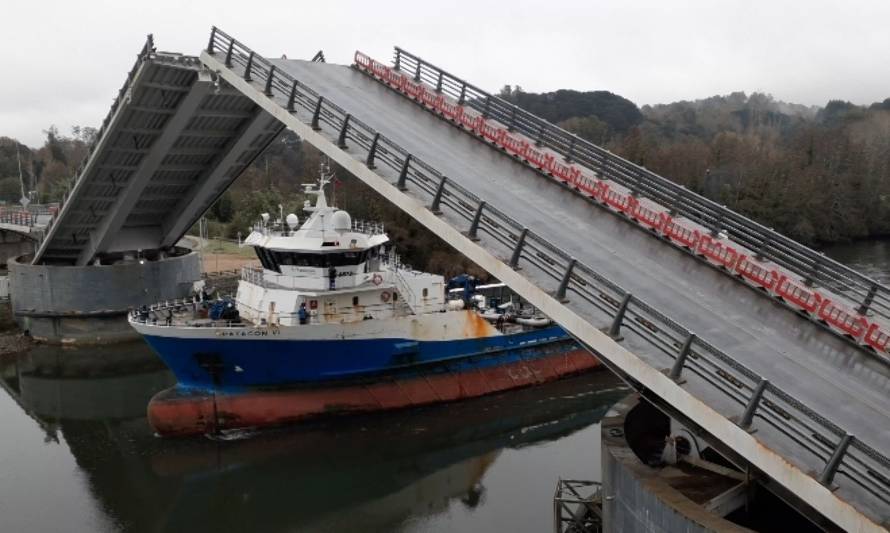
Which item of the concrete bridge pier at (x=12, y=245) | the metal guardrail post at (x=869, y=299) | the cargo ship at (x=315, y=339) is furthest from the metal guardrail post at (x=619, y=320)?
the concrete bridge pier at (x=12, y=245)

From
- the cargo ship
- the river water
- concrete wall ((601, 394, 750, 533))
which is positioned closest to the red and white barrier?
concrete wall ((601, 394, 750, 533))

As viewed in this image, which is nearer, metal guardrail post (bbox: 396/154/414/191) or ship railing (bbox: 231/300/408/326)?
metal guardrail post (bbox: 396/154/414/191)

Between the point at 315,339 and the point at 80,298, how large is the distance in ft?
56.7

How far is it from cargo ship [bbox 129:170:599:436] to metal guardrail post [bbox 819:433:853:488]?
16.2 meters

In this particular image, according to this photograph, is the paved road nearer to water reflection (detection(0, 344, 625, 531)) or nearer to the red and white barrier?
the red and white barrier

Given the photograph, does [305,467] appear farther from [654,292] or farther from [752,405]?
[752,405]

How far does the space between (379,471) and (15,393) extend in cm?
1680

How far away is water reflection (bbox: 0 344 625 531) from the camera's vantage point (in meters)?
18.1

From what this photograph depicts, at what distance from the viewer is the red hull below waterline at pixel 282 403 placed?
22516 millimetres

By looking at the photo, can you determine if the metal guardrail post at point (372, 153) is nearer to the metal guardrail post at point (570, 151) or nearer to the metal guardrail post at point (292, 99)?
the metal guardrail post at point (292, 99)

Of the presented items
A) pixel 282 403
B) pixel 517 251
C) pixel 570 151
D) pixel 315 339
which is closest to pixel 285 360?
pixel 315 339

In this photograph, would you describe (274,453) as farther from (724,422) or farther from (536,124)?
(724,422)

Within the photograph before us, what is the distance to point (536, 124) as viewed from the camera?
813 inches

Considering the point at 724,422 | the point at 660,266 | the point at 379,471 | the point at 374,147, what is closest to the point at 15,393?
the point at 379,471
